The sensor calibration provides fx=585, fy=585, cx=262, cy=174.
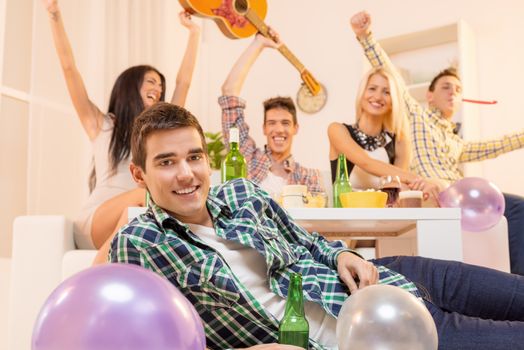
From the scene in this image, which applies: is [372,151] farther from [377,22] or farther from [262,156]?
[377,22]

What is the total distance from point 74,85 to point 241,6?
0.86 meters

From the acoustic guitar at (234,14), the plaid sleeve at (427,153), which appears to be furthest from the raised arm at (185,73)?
the plaid sleeve at (427,153)

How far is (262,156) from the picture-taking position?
2.90 meters

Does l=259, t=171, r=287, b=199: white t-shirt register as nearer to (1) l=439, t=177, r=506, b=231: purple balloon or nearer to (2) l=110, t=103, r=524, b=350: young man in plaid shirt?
(1) l=439, t=177, r=506, b=231: purple balloon

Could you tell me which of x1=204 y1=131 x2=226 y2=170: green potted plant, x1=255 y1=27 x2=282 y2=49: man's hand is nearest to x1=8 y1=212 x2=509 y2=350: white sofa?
x1=255 y1=27 x2=282 y2=49: man's hand

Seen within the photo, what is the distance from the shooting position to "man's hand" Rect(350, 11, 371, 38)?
2.70m

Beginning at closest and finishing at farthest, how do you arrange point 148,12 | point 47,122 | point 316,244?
1. point 316,244
2. point 47,122
3. point 148,12

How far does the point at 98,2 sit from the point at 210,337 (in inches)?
131

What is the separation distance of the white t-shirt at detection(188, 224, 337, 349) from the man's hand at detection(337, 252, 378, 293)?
85mm

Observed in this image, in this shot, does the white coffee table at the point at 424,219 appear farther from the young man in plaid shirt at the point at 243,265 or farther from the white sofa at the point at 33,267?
the white sofa at the point at 33,267

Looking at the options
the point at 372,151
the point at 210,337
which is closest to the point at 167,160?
the point at 210,337

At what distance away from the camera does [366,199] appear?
175 cm

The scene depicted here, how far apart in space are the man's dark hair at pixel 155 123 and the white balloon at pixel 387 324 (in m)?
0.51

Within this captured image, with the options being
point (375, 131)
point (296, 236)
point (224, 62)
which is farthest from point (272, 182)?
point (224, 62)
